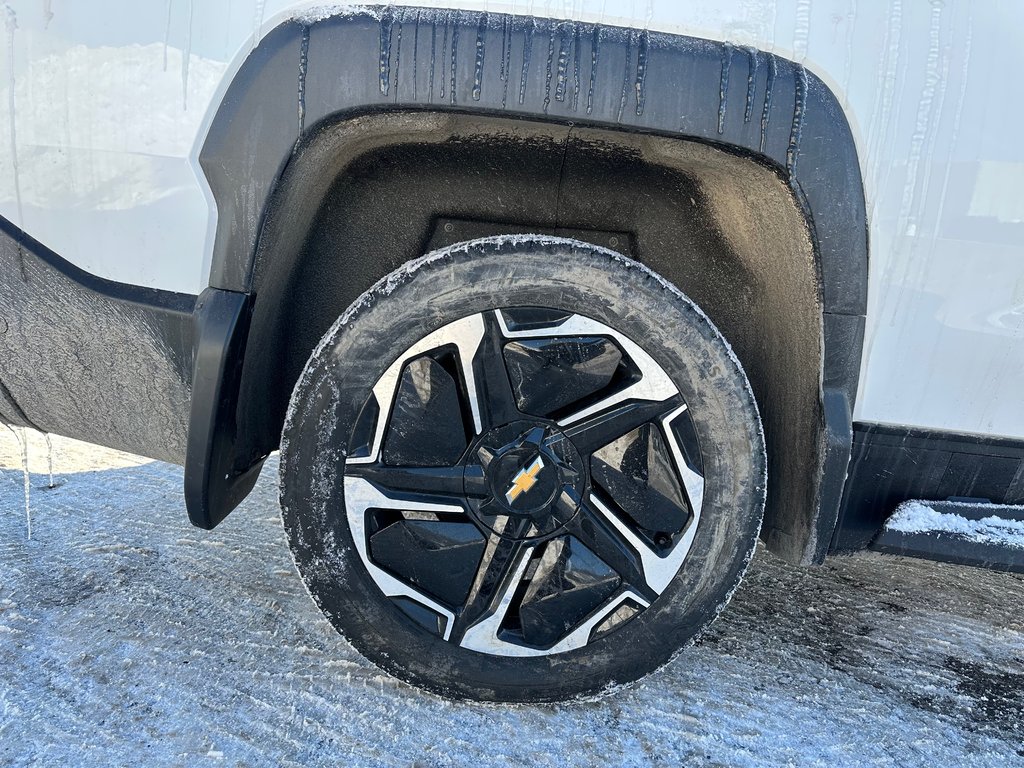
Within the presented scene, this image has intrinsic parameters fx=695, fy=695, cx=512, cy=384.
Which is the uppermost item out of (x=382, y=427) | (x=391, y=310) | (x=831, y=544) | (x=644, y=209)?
(x=644, y=209)

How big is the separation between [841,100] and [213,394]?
4.11 feet

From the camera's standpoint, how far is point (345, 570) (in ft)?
4.59

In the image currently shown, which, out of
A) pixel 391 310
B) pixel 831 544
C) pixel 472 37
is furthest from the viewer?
→ pixel 831 544

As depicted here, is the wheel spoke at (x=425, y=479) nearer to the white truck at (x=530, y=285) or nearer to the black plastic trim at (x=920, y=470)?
the white truck at (x=530, y=285)

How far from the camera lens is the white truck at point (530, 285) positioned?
120 cm

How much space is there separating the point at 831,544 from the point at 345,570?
3.32 feet

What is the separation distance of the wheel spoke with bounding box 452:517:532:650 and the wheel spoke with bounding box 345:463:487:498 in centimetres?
11

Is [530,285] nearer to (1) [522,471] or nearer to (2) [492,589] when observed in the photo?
(1) [522,471]

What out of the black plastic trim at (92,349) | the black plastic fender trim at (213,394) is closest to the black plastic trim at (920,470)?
the black plastic fender trim at (213,394)

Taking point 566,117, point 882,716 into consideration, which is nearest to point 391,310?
point 566,117

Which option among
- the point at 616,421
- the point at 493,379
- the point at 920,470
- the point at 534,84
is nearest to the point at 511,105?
the point at 534,84

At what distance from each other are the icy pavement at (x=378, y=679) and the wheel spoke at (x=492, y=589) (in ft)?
0.64

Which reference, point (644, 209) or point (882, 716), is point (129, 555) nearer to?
point (644, 209)

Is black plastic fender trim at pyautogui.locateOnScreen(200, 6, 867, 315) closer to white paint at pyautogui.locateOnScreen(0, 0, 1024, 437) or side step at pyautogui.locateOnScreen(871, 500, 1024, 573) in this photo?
white paint at pyautogui.locateOnScreen(0, 0, 1024, 437)
